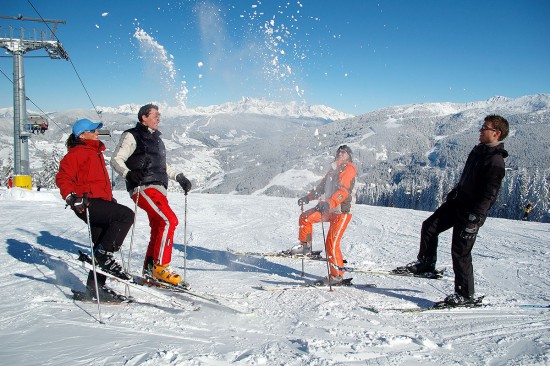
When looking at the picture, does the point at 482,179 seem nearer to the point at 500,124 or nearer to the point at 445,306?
the point at 500,124

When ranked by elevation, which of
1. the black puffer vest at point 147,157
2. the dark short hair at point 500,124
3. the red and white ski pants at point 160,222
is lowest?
the red and white ski pants at point 160,222

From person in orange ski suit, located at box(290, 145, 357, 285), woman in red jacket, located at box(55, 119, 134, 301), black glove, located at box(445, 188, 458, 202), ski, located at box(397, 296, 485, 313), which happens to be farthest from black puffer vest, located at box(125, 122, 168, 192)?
black glove, located at box(445, 188, 458, 202)

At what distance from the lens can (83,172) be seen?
13.1 ft

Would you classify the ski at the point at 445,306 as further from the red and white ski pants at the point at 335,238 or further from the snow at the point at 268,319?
the red and white ski pants at the point at 335,238

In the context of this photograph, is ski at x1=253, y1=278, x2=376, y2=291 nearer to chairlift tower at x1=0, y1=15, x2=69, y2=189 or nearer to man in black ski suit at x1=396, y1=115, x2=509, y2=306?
man in black ski suit at x1=396, y1=115, x2=509, y2=306

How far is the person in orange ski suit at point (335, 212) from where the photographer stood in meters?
5.34

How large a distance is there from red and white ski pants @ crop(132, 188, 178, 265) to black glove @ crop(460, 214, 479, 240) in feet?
12.2

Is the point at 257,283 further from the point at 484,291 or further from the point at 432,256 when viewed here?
the point at 484,291

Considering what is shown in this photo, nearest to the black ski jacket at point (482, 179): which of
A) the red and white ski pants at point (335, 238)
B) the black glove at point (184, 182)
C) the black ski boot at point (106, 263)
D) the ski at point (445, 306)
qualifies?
Answer: the ski at point (445, 306)

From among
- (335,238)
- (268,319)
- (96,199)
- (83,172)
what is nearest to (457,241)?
(335,238)

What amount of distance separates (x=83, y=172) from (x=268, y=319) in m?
2.72

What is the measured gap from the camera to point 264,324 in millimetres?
3529

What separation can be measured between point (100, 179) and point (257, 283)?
8.99ft

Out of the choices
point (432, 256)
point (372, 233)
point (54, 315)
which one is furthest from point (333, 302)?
point (372, 233)
